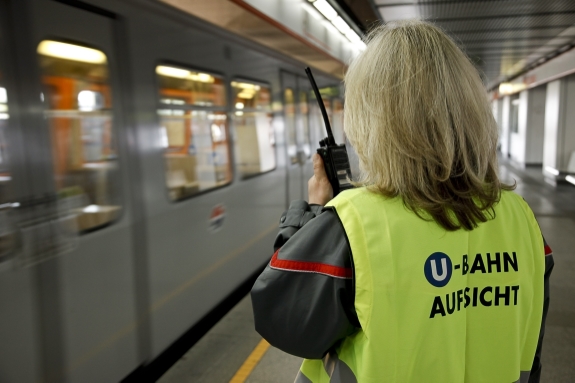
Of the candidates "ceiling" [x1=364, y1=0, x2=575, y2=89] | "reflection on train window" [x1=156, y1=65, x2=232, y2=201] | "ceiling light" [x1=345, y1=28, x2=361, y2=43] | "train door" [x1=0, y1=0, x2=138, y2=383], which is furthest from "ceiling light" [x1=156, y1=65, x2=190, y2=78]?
"ceiling light" [x1=345, y1=28, x2=361, y2=43]

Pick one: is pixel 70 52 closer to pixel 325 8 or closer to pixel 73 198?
pixel 73 198

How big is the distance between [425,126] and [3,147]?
5.85 ft

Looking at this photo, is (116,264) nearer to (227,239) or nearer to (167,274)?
(167,274)

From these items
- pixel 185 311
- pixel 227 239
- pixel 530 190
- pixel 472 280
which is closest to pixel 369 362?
pixel 472 280

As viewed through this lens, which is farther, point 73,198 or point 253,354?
point 253,354

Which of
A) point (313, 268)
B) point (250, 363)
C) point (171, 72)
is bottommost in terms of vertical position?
point (250, 363)

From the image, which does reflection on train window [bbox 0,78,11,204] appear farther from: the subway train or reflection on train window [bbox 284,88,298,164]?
reflection on train window [bbox 284,88,298,164]

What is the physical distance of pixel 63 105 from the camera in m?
2.45

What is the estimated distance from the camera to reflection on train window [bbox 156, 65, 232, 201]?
3406 millimetres

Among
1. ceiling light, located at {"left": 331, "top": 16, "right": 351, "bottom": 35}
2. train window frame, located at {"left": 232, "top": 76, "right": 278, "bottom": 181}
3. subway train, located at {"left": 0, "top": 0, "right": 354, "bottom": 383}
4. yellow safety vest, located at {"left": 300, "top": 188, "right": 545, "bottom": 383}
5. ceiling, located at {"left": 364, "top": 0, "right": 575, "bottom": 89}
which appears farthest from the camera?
ceiling light, located at {"left": 331, "top": 16, "right": 351, "bottom": 35}

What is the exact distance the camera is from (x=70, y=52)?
2.51 m

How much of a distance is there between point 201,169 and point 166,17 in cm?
115

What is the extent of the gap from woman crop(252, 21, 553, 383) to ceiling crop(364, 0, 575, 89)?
316 centimetres

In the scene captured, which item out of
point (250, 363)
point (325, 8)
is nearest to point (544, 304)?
point (250, 363)
